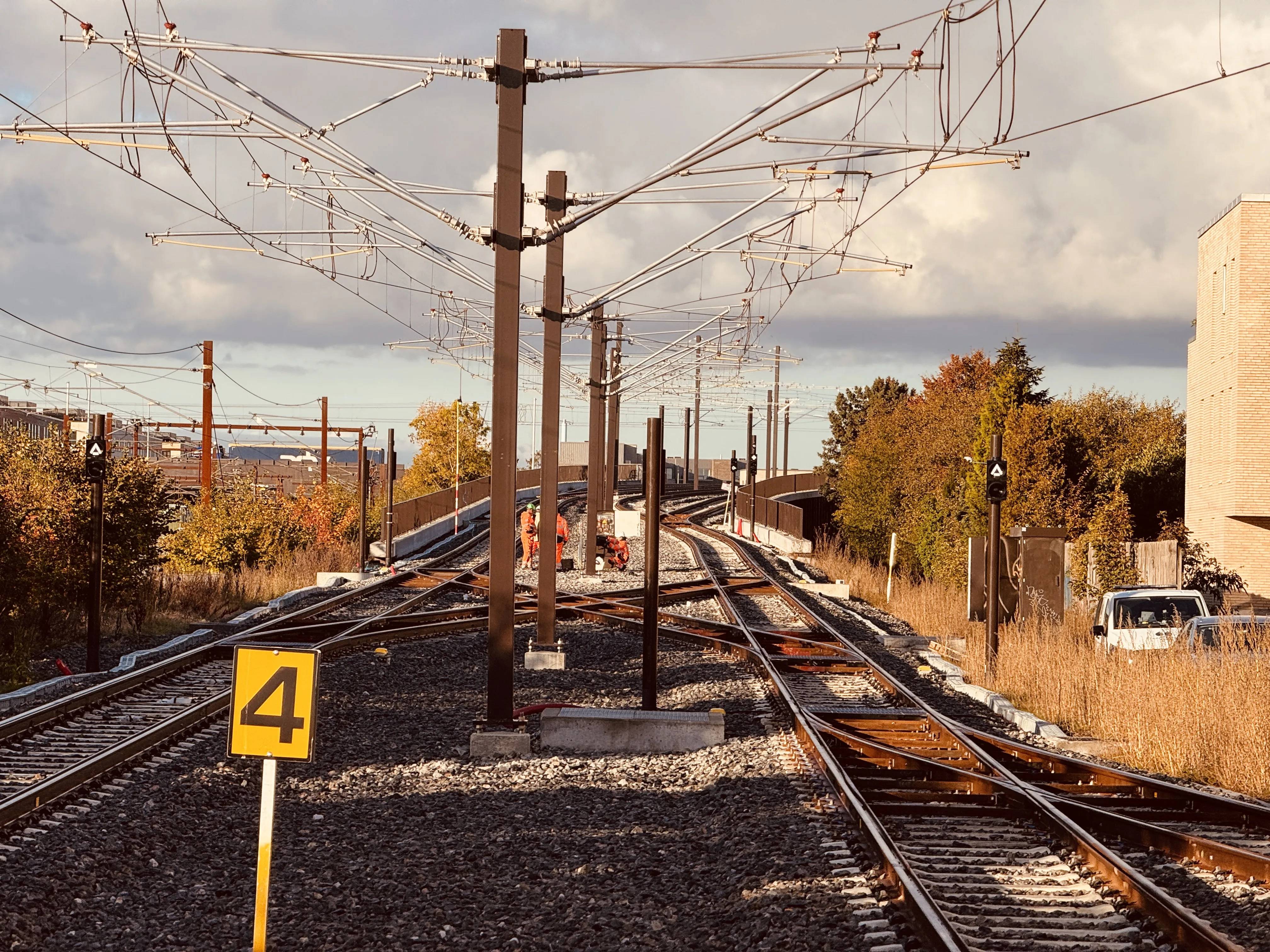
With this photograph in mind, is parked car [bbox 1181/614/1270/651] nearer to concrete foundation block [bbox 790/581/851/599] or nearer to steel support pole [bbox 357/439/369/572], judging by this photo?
concrete foundation block [bbox 790/581/851/599]

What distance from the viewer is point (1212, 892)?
830cm

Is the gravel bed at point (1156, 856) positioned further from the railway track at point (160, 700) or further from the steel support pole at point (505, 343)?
the railway track at point (160, 700)

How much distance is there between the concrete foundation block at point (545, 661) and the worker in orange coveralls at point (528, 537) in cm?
1603

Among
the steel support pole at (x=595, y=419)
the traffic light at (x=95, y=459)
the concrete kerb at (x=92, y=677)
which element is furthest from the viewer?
the steel support pole at (x=595, y=419)

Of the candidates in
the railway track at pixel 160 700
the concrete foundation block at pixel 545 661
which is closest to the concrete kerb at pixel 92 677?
the railway track at pixel 160 700

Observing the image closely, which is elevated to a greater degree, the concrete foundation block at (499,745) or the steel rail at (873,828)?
the steel rail at (873,828)

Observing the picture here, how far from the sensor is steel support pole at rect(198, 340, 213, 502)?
42.3 meters

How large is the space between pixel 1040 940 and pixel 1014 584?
16.5m

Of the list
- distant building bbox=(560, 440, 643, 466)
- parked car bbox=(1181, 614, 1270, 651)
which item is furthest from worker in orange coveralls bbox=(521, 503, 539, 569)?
distant building bbox=(560, 440, 643, 466)

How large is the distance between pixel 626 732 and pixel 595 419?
57.4 ft

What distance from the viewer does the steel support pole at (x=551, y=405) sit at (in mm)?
18953

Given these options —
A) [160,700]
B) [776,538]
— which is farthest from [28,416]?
[160,700]

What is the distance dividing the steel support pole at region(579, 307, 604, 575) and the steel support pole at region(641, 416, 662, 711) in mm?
14455

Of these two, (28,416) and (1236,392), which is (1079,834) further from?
(28,416)
